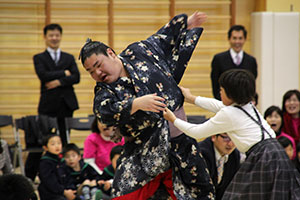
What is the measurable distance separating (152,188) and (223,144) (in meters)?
1.08

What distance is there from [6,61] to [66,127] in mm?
1595

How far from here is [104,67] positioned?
270cm

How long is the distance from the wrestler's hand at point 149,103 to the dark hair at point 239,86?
52 cm

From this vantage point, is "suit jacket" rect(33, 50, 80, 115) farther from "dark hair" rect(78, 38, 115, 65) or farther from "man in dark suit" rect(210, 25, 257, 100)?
"dark hair" rect(78, 38, 115, 65)

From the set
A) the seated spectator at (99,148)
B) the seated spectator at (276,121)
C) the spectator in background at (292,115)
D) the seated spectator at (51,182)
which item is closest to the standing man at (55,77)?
the seated spectator at (99,148)

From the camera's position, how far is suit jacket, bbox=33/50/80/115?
229 inches

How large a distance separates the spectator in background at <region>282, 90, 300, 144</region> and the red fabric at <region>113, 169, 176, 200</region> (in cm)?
279

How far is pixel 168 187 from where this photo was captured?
2945 mm

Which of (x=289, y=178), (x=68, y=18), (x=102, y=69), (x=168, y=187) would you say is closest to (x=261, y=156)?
(x=289, y=178)

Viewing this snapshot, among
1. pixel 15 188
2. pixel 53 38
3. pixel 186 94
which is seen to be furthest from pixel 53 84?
pixel 15 188

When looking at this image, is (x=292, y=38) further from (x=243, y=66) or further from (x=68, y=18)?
(x=68, y=18)

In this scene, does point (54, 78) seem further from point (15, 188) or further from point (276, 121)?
point (15, 188)

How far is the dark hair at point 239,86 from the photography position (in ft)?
9.58

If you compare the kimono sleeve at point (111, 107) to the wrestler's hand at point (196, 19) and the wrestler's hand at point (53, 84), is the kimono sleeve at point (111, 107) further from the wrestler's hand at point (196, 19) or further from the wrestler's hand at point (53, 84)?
the wrestler's hand at point (53, 84)
